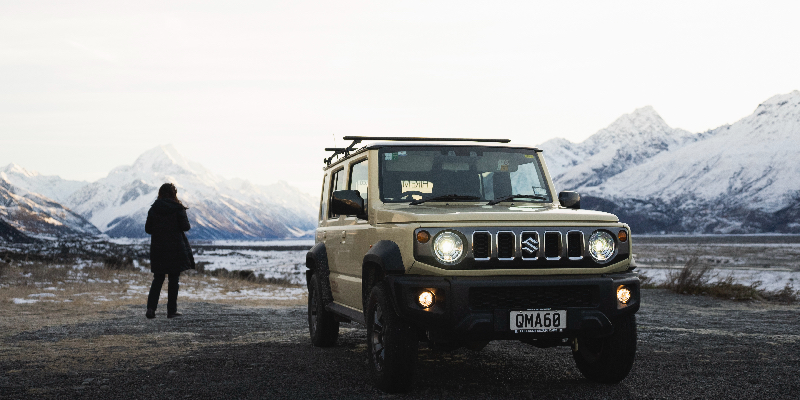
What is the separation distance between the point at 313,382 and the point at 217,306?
318 inches

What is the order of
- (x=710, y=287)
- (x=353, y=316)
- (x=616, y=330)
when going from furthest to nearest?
1. (x=710, y=287)
2. (x=353, y=316)
3. (x=616, y=330)

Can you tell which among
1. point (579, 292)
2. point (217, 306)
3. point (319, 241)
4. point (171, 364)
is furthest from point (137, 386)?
point (217, 306)

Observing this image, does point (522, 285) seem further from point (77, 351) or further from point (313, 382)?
point (77, 351)

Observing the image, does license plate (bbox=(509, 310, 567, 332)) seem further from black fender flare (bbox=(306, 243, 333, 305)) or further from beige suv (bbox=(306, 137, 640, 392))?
black fender flare (bbox=(306, 243, 333, 305))

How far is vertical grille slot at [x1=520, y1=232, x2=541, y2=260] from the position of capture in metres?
5.68

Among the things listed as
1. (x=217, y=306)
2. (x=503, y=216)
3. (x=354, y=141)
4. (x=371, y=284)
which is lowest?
(x=217, y=306)

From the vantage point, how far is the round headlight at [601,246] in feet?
19.2

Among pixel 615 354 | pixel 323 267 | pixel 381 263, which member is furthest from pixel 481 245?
pixel 323 267

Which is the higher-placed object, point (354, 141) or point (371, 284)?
point (354, 141)

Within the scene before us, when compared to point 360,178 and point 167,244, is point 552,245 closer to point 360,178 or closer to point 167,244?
point 360,178

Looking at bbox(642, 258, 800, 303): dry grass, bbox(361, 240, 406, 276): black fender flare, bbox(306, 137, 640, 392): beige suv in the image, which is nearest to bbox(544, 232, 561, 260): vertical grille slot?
bbox(306, 137, 640, 392): beige suv

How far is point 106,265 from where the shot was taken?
26078mm

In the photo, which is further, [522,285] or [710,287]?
[710,287]

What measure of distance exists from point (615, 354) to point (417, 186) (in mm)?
2316
